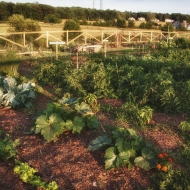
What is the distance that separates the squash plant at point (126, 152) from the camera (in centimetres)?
358

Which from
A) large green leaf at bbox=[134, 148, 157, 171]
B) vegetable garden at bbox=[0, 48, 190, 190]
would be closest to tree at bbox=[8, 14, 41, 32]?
vegetable garden at bbox=[0, 48, 190, 190]

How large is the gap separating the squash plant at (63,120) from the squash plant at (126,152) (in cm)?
58

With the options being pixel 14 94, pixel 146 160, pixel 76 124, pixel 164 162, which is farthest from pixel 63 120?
pixel 14 94

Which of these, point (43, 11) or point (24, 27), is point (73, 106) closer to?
point (24, 27)

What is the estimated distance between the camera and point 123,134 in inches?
155

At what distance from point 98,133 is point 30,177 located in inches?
55.4

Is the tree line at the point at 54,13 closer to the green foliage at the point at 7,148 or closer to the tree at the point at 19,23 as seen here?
the tree at the point at 19,23

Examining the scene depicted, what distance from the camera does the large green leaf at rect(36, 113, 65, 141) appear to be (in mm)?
4225

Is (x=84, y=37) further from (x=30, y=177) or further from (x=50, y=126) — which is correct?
(x=30, y=177)

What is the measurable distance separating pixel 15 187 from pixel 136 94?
134 inches

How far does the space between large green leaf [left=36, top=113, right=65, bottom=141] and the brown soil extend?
0.62ft

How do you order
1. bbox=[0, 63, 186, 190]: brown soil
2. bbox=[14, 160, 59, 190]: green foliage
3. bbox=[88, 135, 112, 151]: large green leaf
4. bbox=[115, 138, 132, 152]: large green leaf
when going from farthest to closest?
bbox=[88, 135, 112, 151]: large green leaf, bbox=[115, 138, 132, 152]: large green leaf, bbox=[0, 63, 186, 190]: brown soil, bbox=[14, 160, 59, 190]: green foliage

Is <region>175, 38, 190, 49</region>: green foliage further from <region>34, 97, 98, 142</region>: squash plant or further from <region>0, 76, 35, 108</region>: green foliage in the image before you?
<region>34, 97, 98, 142</region>: squash plant

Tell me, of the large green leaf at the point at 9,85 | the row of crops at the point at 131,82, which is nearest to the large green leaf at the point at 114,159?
the row of crops at the point at 131,82
